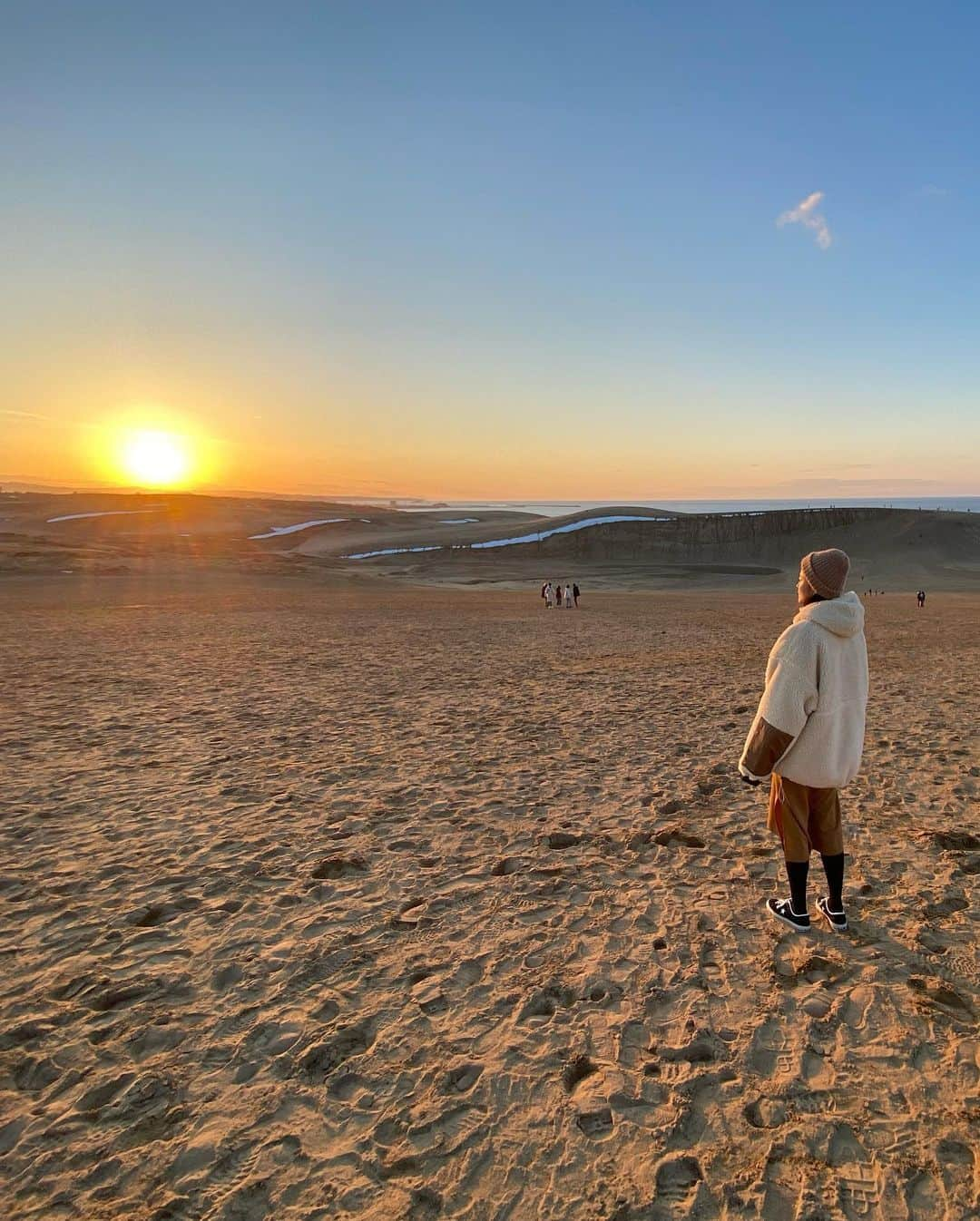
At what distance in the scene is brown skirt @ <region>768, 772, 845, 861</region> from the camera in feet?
13.9

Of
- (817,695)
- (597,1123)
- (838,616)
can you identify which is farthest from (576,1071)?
(838,616)

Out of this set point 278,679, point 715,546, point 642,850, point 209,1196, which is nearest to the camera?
point 209,1196

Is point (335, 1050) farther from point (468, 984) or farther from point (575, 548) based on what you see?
point (575, 548)

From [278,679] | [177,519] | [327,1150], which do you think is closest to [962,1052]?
[327,1150]

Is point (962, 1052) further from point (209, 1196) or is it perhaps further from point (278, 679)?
point (278, 679)

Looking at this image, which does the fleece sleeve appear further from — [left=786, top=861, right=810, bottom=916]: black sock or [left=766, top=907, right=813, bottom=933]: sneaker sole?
[left=766, top=907, right=813, bottom=933]: sneaker sole

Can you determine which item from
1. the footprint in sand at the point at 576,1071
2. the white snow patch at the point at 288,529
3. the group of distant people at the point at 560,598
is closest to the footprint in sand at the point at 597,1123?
the footprint in sand at the point at 576,1071

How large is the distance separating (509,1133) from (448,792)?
164 inches

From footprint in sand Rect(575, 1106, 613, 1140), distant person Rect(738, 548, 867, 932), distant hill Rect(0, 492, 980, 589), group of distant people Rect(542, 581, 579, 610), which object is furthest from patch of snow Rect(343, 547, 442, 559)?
footprint in sand Rect(575, 1106, 613, 1140)

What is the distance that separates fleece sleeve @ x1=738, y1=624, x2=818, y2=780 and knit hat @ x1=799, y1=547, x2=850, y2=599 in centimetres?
28

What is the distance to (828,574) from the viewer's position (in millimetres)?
3934

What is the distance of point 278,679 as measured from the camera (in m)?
13.0

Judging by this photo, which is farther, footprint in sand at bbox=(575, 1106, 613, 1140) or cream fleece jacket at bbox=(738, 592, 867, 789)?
cream fleece jacket at bbox=(738, 592, 867, 789)

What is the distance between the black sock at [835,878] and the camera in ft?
14.4
